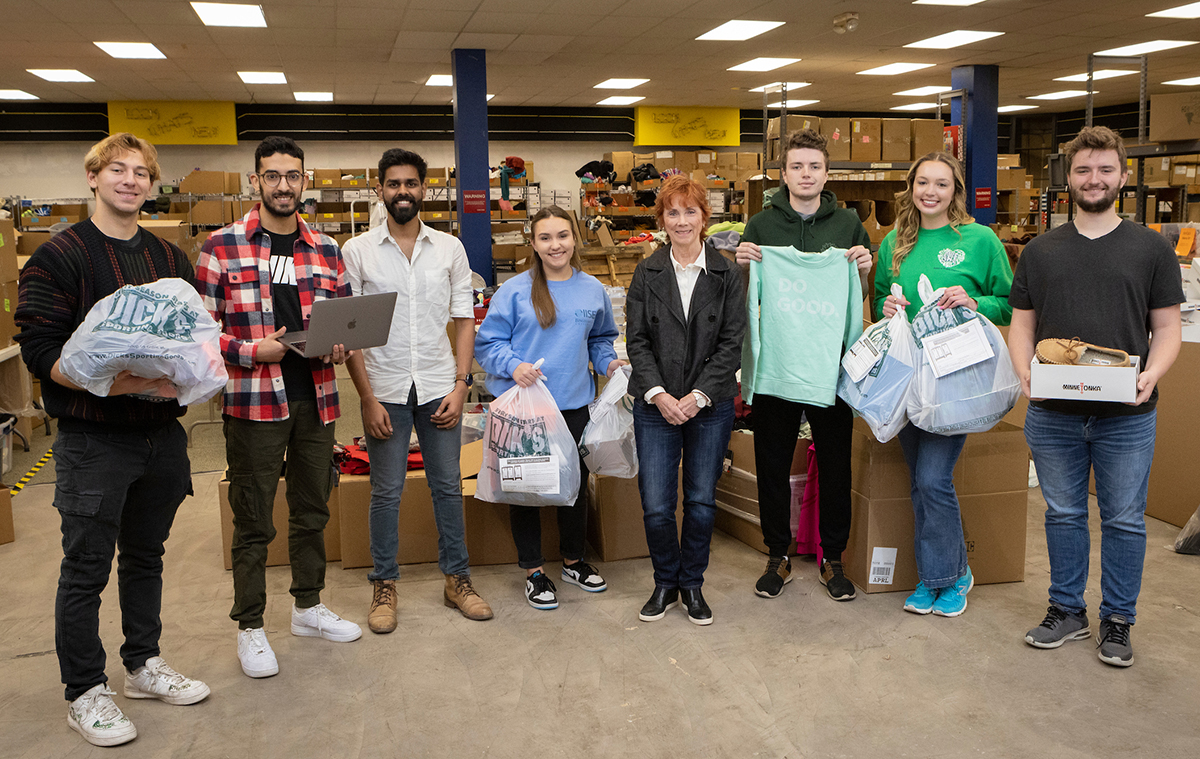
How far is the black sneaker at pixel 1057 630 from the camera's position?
2623 millimetres

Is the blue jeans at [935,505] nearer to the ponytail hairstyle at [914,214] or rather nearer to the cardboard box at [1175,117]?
the ponytail hairstyle at [914,214]

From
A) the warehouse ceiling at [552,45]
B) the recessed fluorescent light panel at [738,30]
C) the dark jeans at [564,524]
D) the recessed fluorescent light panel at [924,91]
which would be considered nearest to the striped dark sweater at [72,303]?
the dark jeans at [564,524]

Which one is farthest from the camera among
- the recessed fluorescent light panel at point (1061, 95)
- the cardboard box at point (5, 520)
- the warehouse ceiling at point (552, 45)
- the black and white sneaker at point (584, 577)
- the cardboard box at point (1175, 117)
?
the recessed fluorescent light panel at point (1061, 95)

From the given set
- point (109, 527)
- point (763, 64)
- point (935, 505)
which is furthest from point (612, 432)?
point (763, 64)

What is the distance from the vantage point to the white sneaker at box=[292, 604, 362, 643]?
2736 millimetres

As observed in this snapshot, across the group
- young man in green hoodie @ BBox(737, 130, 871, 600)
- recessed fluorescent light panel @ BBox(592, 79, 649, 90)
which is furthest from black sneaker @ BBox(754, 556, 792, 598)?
recessed fluorescent light panel @ BBox(592, 79, 649, 90)

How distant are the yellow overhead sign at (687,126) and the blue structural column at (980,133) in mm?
3730

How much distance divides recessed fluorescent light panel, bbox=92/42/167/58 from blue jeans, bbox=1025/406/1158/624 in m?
8.88

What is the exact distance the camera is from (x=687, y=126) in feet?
45.4

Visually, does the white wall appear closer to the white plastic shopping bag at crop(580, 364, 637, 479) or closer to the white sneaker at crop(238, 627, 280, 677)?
the white plastic shopping bag at crop(580, 364, 637, 479)

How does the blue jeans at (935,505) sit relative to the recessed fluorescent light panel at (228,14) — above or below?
below

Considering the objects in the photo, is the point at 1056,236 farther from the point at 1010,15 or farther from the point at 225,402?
the point at 1010,15

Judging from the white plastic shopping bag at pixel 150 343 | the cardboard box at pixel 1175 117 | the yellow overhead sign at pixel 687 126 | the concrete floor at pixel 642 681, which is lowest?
the concrete floor at pixel 642 681

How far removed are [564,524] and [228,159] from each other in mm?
11684
